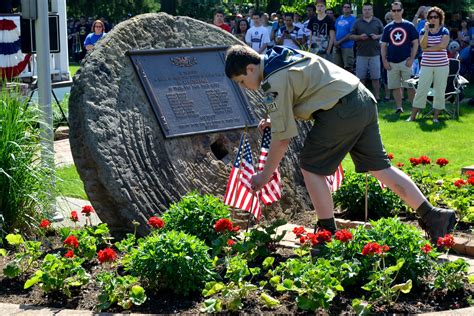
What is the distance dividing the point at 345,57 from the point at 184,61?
10.4 metres

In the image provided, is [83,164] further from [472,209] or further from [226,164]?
[472,209]

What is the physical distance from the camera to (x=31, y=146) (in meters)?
6.36

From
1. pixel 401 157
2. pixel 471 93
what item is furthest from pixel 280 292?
pixel 471 93

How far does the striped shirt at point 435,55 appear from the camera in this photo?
13.2m

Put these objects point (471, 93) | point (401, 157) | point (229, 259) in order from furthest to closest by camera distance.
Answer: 1. point (471, 93)
2. point (401, 157)
3. point (229, 259)

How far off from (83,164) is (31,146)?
45 centimetres

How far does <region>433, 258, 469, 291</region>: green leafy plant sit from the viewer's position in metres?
4.93

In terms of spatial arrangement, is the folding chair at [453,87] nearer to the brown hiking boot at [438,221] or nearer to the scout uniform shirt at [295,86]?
the brown hiking boot at [438,221]

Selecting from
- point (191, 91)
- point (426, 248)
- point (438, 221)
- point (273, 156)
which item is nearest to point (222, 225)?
point (273, 156)

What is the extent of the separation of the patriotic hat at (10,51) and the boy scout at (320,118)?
1048cm

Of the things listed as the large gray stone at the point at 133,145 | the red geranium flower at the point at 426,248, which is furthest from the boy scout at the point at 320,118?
the large gray stone at the point at 133,145

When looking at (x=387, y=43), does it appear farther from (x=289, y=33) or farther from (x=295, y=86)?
(x=295, y=86)

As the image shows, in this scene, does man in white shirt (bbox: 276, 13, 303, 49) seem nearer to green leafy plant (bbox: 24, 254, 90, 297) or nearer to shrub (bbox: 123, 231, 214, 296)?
shrub (bbox: 123, 231, 214, 296)

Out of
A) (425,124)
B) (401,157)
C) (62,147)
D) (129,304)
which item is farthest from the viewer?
(425,124)
